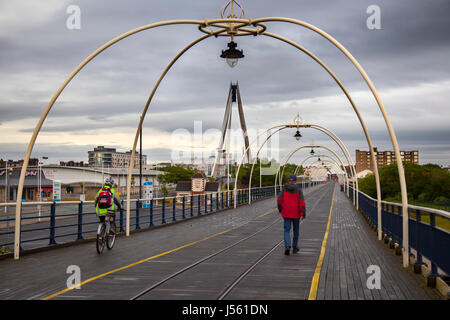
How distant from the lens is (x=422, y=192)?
271ft

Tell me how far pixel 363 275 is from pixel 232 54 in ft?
21.2

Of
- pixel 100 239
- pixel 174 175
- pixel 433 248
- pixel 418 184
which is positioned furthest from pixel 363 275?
pixel 174 175

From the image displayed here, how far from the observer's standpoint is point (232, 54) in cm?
1225

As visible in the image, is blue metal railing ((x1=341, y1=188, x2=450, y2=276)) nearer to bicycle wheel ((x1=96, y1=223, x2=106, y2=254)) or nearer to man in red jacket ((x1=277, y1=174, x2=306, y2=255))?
man in red jacket ((x1=277, y1=174, x2=306, y2=255))

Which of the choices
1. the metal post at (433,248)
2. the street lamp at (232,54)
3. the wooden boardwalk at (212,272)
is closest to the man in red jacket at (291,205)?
the wooden boardwalk at (212,272)

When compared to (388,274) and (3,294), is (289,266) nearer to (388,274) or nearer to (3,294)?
(388,274)

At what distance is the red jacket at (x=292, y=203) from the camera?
1109cm

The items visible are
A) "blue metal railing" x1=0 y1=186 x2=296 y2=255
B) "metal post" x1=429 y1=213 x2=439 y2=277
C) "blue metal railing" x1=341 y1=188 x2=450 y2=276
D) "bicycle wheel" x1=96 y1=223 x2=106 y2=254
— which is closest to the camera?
"blue metal railing" x1=341 y1=188 x2=450 y2=276

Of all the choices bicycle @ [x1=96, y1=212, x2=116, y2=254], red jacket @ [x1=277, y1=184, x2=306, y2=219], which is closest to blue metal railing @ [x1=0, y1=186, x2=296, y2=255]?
bicycle @ [x1=96, y1=212, x2=116, y2=254]

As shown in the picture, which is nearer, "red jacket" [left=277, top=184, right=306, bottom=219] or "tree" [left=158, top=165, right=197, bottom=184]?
"red jacket" [left=277, top=184, right=306, bottom=219]

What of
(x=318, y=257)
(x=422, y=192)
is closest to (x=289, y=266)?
(x=318, y=257)

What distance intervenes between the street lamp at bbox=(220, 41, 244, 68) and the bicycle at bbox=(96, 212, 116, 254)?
4853 mm

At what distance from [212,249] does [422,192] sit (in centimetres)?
7820

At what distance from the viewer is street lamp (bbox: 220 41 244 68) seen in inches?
482
